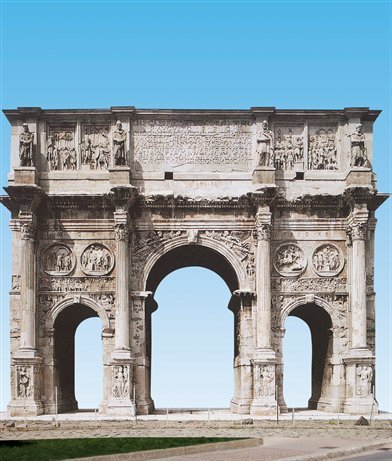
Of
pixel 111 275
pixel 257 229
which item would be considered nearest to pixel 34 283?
pixel 111 275

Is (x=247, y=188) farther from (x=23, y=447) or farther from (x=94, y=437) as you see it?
(x=23, y=447)

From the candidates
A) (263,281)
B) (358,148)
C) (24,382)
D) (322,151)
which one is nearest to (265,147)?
(322,151)

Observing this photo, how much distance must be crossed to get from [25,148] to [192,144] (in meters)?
5.64

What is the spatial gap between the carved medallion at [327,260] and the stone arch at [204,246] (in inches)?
97.7

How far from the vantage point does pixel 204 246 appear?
30.9m

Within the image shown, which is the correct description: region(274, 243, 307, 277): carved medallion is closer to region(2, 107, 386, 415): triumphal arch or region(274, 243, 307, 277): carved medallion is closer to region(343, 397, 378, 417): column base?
region(2, 107, 386, 415): triumphal arch

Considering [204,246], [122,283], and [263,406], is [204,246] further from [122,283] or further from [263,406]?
[263,406]

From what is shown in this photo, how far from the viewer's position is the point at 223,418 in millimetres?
28062

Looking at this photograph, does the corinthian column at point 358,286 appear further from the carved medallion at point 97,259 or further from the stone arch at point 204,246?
the carved medallion at point 97,259

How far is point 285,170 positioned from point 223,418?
8.70 metres

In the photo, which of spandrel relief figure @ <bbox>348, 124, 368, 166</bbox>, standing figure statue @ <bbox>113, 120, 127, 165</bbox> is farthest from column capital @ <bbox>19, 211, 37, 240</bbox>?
spandrel relief figure @ <bbox>348, 124, 368, 166</bbox>

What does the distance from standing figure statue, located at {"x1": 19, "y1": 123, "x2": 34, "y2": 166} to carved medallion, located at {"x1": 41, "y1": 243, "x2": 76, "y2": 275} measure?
2.97 m

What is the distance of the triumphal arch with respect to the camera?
30047 millimetres

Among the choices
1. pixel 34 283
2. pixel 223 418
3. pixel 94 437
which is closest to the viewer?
pixel 94 437
